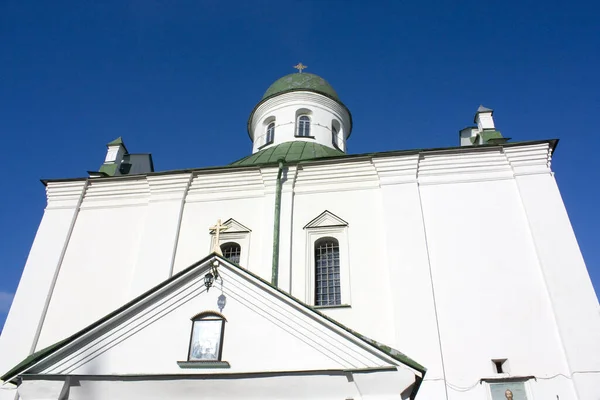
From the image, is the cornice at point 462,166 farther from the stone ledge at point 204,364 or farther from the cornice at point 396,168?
the stone ledge at point 204,364

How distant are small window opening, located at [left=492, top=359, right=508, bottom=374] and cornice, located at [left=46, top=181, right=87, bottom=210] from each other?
10.5 m

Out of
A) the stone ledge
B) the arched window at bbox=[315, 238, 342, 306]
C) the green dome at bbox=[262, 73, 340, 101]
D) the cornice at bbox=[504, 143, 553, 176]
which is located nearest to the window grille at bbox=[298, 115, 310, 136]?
the green dome at bbox=[262, 73, 340, 101]

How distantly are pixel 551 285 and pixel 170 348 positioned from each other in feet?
24.2

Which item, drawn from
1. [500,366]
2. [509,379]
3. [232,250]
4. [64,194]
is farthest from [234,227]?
[509,379]

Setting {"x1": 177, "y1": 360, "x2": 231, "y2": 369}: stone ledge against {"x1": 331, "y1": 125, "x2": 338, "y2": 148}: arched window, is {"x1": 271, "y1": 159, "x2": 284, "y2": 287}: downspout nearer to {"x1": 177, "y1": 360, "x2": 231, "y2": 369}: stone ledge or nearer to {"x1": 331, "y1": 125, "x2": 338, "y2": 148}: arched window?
{"x1": 177, "y1": 360, "x2": 231, "y2": 369}: stone ledge

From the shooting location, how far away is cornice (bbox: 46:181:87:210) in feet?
42.2

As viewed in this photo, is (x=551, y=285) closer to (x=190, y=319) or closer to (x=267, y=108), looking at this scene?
(x=190, y=319)

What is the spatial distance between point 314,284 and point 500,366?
3.96 meters

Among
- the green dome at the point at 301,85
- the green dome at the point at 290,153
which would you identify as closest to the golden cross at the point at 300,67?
the green dome at the point at 301,85

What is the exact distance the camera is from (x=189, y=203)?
12.5 metres

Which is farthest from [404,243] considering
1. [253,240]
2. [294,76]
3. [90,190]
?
[294,76]

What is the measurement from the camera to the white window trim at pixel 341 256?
10539 mm

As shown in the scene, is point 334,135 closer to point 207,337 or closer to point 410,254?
point 410,254

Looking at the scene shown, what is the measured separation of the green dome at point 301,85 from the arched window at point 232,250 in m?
7.95
